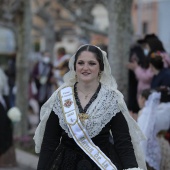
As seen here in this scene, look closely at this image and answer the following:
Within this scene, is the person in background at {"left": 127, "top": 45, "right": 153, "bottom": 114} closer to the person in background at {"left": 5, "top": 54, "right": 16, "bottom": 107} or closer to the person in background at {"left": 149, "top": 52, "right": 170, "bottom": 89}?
the person in background at {"left": 149, "top": 52, "right": 170, "bottom": 89}

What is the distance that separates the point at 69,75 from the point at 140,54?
4.98m

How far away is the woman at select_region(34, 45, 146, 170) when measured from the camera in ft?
14.7

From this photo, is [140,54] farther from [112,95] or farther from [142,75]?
[112,95]

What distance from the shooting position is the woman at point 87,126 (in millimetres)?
4480

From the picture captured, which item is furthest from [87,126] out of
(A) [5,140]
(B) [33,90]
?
(B) [33,90]

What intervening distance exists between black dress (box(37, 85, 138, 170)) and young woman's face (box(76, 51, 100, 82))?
0.45 ft

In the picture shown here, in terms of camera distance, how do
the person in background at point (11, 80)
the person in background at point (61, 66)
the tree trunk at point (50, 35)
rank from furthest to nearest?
the tree trunk at point (50, 35)
the person in background at point (11, 80)
the person in background at point (61, 66)

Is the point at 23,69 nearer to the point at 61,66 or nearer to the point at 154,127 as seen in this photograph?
the point at 61,66

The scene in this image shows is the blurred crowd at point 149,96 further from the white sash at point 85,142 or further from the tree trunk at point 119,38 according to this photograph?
the white sash at point 85,142

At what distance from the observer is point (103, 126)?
450cm

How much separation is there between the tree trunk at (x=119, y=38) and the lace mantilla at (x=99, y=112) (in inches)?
196

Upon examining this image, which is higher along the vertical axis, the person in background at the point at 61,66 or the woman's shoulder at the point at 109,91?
the woman's shoulder at the point at 109,91

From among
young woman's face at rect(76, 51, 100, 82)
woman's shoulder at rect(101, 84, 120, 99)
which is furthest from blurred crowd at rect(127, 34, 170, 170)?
young woman's face at rect(76, 51, 100, 82)

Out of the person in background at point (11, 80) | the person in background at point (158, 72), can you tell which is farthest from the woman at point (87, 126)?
the person in background at point (11, 80)
